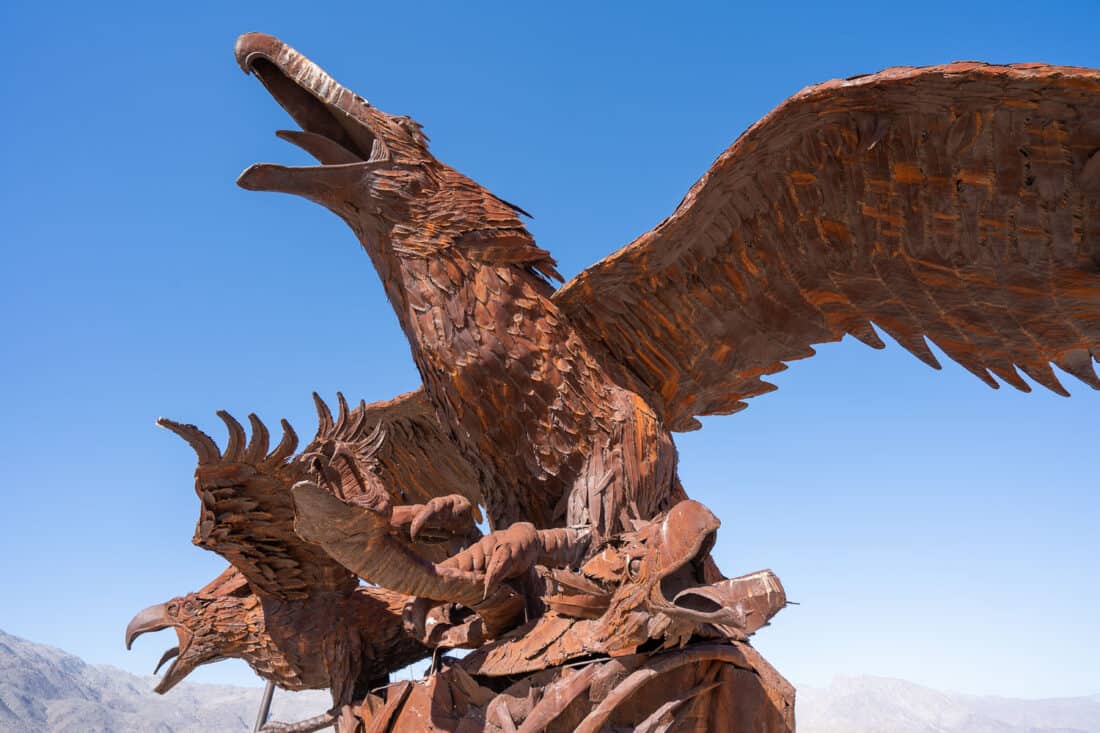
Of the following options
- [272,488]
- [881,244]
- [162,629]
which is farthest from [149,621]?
[881,244]

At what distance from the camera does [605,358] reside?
14.1ft

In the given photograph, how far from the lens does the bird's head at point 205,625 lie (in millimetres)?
3920

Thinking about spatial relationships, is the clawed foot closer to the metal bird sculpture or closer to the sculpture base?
the metal bird sculpture

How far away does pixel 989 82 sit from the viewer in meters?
2.89

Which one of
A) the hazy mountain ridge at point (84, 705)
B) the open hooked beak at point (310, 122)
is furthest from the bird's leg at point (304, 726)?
the hazy mountain ridge at point (84, 705)

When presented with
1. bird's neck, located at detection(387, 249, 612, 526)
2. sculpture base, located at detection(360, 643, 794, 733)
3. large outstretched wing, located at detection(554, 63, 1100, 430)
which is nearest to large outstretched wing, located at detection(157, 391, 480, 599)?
bird's neck, located at detection(387, 249, 612, 526)

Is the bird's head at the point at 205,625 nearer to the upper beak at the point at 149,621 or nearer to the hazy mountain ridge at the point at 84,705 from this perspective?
the upper beak at the point at 149,621

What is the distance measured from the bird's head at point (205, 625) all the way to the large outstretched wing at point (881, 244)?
183cm

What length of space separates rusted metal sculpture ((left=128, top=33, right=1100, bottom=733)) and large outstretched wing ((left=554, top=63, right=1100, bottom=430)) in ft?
0.04

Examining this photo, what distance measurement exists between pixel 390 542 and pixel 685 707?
1088 mm

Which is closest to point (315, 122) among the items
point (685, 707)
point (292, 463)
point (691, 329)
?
point (292, 463)

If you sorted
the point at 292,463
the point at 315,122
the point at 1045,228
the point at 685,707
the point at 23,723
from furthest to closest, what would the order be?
the point at 23,723, the point at 315,122, the point at 292,463, the point at 1045,228, the point at 685,707

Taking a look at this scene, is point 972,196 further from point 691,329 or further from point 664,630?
point 664,630

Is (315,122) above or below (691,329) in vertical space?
above
